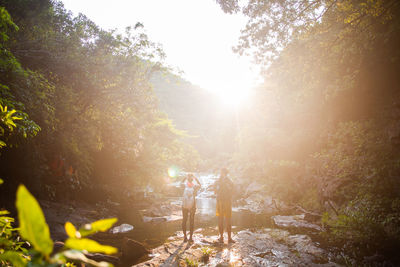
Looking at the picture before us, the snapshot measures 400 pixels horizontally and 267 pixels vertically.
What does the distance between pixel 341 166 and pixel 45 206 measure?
13438 millimetres

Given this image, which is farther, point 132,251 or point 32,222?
A: point 132,251

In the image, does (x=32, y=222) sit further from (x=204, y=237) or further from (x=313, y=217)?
(x=313, y=217)

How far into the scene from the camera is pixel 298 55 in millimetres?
8578

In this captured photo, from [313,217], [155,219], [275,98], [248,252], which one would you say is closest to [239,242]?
[248,252]

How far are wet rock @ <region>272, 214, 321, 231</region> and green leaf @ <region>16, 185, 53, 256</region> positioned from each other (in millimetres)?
10136

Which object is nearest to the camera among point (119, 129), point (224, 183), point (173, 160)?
point (224, 183)

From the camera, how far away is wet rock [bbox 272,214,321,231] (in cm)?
906

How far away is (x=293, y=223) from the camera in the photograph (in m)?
9.72

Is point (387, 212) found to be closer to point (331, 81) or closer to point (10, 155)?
point (331, 81)

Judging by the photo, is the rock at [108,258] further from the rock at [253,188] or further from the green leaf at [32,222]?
the rock at [253,188]

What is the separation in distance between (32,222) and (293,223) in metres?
10.9

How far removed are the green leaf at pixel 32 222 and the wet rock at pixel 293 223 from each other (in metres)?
10.1

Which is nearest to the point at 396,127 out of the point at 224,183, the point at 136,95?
the point at 224,183

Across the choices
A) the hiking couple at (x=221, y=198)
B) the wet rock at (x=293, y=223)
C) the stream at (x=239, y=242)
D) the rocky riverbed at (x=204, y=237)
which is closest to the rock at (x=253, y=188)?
the rocky riverbed at (x=204, y=237)
